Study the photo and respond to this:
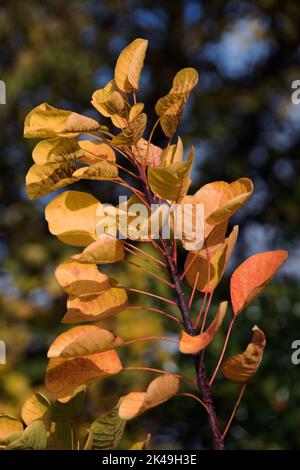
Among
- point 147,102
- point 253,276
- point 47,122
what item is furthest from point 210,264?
point 147,102

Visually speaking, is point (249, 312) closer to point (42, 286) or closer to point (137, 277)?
point (137, 277)

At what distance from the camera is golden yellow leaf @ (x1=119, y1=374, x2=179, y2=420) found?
35 centimetres

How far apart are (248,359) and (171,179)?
0.11 metres

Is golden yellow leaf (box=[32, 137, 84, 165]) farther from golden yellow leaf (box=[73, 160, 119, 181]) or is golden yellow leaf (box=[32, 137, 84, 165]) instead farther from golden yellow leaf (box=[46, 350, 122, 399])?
golden yellow leaf (box=[46, 350, 122, 399])

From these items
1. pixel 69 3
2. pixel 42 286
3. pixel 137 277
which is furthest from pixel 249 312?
pixel 69 3

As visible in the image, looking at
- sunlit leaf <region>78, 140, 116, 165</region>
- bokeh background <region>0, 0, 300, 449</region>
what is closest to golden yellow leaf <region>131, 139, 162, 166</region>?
sunlit leaf <region>78, 140, 116, 165</region>

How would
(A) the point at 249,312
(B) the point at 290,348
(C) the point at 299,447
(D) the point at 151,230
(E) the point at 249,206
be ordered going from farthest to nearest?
(E) the point at 249,206
(A) the point at 249,312
(B) the point at 290,348
(C) the point at 299,447
(D) the point at 151,230

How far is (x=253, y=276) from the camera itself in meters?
0.41

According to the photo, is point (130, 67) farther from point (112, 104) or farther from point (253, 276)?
point (253, 276)

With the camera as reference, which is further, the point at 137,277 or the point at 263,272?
the point at 137,277

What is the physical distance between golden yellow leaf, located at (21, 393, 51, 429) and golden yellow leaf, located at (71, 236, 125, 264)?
0.32 ft

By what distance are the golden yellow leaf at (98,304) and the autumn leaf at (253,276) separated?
7cm
